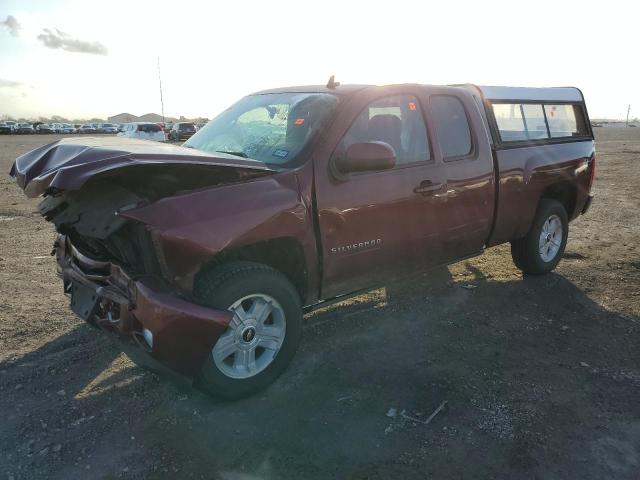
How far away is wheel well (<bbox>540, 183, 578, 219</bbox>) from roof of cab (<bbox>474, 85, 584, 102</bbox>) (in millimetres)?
971

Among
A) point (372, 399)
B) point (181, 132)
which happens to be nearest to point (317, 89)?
point (372, 399)

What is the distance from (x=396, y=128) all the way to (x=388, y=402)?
2086 mm

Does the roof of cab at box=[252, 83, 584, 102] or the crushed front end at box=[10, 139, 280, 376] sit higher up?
the roof of cab at box=[252, 83, 584, 102]

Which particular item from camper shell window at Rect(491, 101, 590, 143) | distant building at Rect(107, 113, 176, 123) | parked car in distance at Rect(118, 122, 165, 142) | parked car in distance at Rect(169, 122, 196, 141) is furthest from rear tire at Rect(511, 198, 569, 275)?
distant building at Rect(107, 113, 176, 123)

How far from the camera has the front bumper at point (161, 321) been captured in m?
2.75

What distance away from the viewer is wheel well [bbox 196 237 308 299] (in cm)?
321

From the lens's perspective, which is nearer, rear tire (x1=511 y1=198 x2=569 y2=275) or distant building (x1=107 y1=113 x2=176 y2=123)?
rear tire (x1=511 y1=198 x2=569 y2=275)

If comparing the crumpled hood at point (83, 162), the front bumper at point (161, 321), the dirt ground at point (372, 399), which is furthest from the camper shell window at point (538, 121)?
the front bumper at point (161, 321)

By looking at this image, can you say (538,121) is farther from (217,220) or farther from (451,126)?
(217,220)

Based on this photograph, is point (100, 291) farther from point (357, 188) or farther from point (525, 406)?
point (525, 406)

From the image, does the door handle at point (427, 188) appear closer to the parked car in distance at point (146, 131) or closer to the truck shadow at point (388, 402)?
the truck shadow at point (388, 402)

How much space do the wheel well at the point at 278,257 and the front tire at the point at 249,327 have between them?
3.6 inches

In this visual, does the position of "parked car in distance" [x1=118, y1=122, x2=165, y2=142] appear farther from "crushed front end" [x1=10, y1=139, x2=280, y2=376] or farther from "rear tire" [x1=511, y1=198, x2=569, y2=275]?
"crushed front end" [x1=10, y1=139, x2=280, y2=376]

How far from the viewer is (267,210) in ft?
10.3
